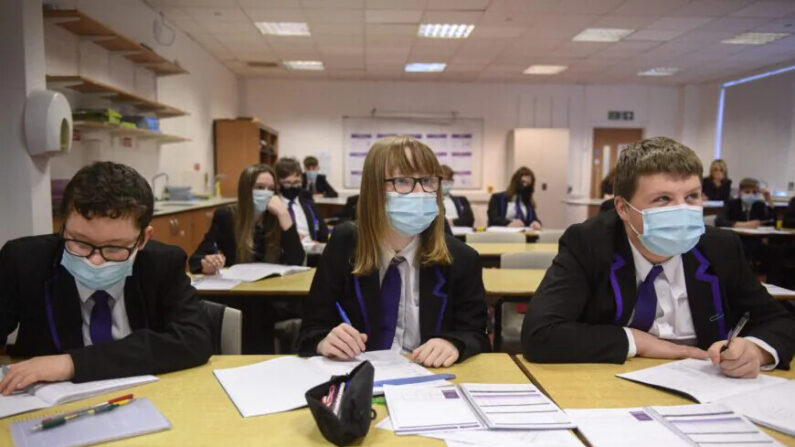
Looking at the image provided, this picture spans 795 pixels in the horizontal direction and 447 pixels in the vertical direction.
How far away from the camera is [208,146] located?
307 inches

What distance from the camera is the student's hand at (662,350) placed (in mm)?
1400

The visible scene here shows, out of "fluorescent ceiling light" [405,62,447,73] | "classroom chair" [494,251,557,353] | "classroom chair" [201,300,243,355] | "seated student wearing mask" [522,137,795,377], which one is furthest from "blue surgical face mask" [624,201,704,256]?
"fluorescent ceiling light" [405,62,447,73]

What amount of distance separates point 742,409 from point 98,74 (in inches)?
205

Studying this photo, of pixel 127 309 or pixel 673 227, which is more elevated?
pixel 673 227

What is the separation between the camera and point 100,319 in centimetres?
144

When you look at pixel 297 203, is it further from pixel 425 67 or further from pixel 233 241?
pixel 425 67

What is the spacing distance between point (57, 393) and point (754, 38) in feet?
27.5

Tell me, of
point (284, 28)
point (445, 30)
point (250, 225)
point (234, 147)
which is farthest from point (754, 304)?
point (234, 147)

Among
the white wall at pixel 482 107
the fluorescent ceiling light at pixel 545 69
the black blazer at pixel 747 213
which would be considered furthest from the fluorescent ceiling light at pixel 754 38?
the white wall at pixel 482 107

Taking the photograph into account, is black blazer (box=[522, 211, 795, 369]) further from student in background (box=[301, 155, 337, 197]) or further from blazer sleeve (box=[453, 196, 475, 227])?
student in background (box=[301, 155, 337, 197])

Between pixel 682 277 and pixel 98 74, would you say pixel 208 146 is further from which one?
pixel 682 277

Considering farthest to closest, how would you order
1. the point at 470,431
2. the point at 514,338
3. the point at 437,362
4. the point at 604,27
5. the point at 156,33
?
the point at 604,27 < the point at 156,33 < the point at 514,338 < the point at 437,362 < the point at 470,431

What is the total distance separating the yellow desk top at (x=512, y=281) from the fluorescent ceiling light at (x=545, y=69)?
6.48 meters

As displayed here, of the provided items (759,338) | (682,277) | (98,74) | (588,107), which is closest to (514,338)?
(682,277)
